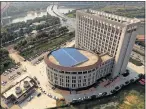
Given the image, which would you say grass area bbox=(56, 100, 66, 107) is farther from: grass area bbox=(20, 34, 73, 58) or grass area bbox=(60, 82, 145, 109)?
grass area bbox=(20, 34, 73, 58)

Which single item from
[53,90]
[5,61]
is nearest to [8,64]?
[5,61]

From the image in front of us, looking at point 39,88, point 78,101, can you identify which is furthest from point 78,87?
point 39,88

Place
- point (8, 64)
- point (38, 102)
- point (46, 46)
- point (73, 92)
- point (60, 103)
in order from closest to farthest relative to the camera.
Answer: point (60, 103) < point (38, 102) < point (73, 92) < point (8, 64) < point (46, 46)

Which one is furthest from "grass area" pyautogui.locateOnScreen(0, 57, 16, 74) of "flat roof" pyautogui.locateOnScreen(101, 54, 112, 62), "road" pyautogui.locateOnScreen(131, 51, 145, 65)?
"road" pyautogui.locateOnScreen(131, 51, 145, 65)

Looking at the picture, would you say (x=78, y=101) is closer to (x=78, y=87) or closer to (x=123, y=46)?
(x=78, y=87)

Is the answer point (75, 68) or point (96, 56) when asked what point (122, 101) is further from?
point (75, 68)

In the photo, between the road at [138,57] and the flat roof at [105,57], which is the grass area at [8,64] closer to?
the flat roof at [105,57]
